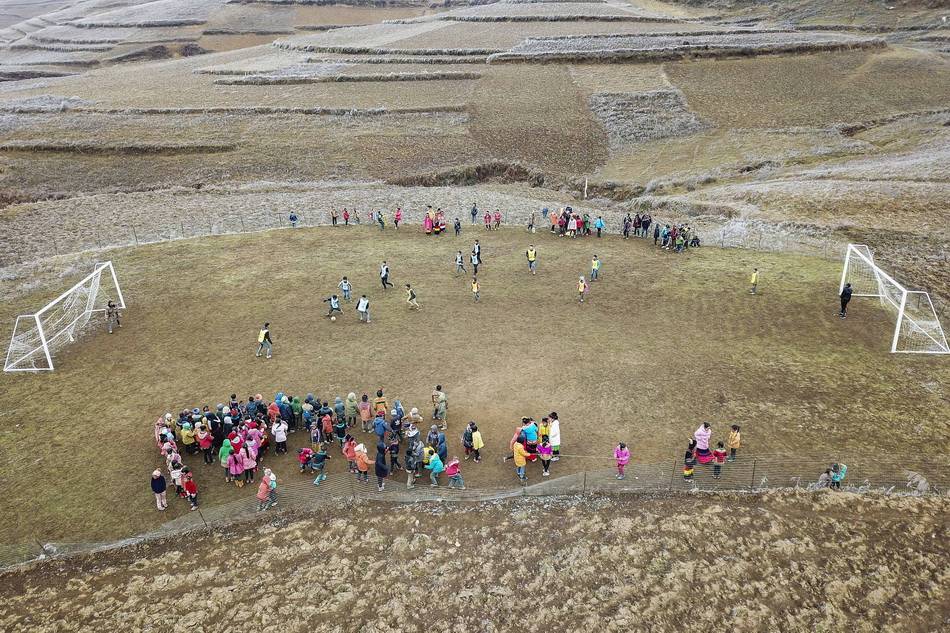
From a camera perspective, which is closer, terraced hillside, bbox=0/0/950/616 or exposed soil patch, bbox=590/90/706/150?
terraced hillside, bbox=0/0/950/616

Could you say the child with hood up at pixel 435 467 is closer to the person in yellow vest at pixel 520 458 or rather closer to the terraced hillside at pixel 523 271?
the terraced hillside at pixel 523 271

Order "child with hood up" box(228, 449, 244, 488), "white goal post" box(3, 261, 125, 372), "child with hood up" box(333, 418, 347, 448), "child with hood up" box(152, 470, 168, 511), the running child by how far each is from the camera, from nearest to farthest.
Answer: "child with hood up" box(152, 470, 168, 511) < "child with hood up" box(228, 449, 244, 488) < "child with hood up" box(333, 418, 347, 448) < "white goal post" box(3, 261, 125, 372) < the running child

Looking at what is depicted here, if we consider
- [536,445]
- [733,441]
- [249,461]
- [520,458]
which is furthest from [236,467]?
[733,441]

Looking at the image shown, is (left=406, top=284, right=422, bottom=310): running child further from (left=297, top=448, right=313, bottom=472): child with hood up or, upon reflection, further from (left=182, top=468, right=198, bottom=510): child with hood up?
(left=182, top=468, right=198, bottom=510): child with hood up

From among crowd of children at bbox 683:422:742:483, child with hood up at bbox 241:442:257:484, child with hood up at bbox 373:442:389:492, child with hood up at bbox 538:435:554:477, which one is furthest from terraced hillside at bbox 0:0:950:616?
child with hood up at bbox 373:442:389:492

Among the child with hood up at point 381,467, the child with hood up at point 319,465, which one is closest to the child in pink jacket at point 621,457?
the child with hood up at point 381,467

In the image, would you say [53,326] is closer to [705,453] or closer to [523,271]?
[523,271]
